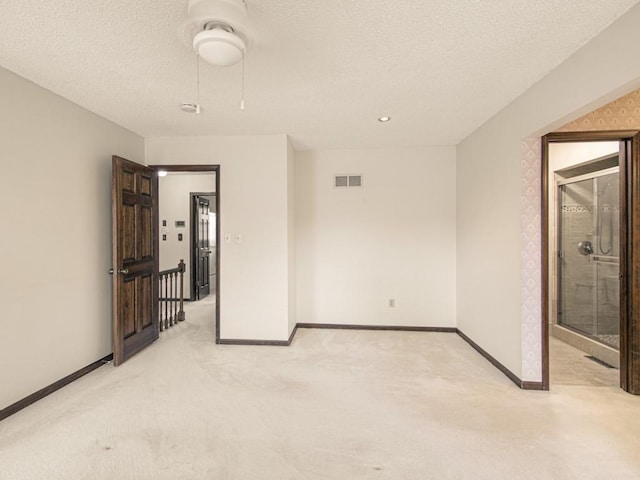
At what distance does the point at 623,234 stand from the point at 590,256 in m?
1.38

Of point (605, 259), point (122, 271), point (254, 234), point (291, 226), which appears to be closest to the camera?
point (122, 271)

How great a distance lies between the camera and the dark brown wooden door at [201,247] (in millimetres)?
6395

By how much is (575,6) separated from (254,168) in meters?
2.97

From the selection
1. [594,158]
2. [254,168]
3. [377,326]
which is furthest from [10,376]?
[594,158]

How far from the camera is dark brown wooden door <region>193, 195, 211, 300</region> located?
6.39m

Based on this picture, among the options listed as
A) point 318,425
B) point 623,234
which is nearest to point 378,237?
point 623,234

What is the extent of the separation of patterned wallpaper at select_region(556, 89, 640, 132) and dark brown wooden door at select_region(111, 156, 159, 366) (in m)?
4.14

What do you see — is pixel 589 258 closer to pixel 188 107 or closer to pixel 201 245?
pixel 188 107

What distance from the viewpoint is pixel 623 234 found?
8.41ft

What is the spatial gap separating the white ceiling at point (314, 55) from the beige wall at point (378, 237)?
1050 millimetres

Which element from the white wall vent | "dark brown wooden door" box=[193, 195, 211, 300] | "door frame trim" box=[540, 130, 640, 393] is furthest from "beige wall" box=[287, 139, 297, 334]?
"dark brown wooden door" box=[193, 195, 211, 300]

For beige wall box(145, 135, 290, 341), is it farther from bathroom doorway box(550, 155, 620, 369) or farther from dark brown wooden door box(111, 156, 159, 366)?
bathroom doorway box(550, 155, 620, 369)

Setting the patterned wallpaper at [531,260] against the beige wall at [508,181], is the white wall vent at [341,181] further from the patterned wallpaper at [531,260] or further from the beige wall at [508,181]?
the patterned wallpaper at [531,260]

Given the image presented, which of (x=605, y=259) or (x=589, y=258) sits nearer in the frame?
(x=605, y=259)
